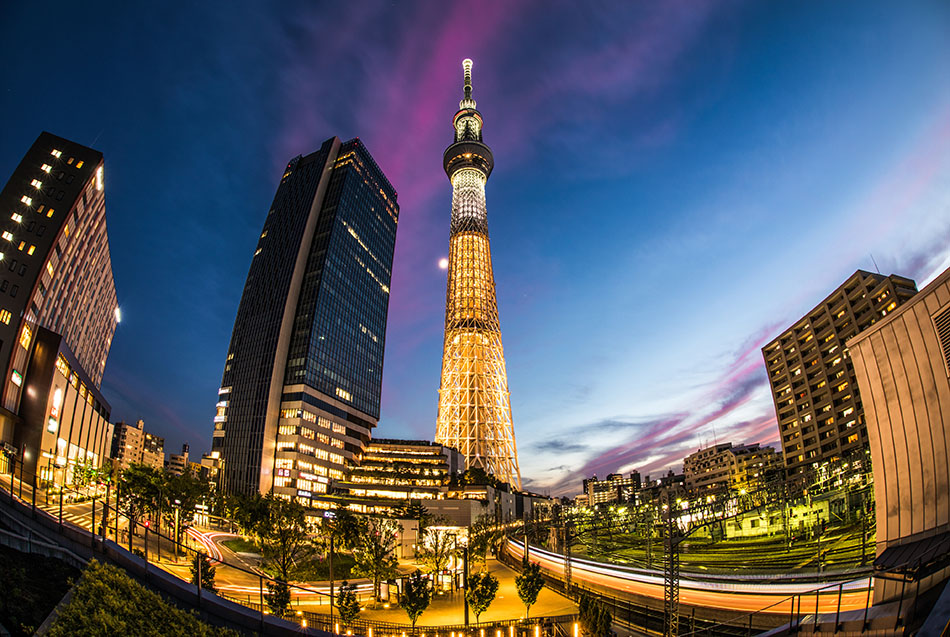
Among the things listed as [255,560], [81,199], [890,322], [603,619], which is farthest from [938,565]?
[81,199]

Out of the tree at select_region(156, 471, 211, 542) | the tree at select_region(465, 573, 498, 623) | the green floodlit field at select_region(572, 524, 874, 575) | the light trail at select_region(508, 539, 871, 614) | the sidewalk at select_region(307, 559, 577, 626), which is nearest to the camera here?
the light trail at select_region(508, 539, 871, 614)

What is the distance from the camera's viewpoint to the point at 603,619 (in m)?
27.8

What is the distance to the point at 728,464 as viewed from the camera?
145 m

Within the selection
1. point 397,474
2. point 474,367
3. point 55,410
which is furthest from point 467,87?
point 55,410

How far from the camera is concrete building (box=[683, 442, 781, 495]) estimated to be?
13688 cm

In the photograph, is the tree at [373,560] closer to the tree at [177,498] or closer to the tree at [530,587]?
the tree at [530,587]

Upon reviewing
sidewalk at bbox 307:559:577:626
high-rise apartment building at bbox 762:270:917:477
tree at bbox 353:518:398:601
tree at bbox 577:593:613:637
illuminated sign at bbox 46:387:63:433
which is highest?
high-rise apartment building at bbox 762:270:917:477

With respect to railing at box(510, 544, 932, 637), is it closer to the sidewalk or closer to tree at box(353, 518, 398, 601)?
the sidewalk

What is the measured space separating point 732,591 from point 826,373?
9023 centimetres

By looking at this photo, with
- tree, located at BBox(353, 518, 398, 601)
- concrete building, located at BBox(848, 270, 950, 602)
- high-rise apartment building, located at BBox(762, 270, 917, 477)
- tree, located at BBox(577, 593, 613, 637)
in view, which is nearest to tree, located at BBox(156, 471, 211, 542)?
tree, located at BBox(353, 518, 398, 601)

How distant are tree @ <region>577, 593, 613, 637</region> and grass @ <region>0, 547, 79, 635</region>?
24.3 metres

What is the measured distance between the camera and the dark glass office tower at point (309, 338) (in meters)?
110

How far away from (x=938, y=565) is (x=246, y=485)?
11368 centimetres

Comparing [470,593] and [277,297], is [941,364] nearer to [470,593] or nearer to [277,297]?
[470,593]
